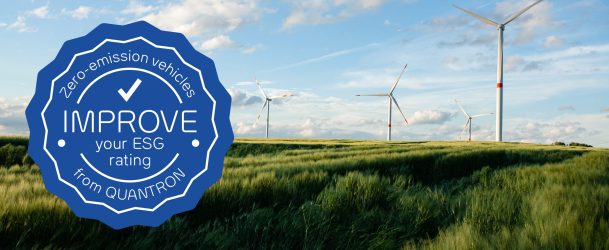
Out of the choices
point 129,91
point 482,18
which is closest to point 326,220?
point 129,91

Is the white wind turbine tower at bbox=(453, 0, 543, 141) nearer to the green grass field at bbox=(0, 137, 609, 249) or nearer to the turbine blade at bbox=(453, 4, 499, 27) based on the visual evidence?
the turbine blade at bbox=(453, 4, 499, 27)

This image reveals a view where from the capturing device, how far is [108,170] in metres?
4.32

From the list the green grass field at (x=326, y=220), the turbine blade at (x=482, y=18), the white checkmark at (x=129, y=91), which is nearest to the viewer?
the green grass field at (x=326, y=220)

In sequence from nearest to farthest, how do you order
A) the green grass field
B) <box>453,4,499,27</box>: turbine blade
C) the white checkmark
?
the green grass field → the white checkmark → <box>453,4,499,27</box>: turbine blade

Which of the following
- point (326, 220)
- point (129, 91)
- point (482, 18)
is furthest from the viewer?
point (482, 18)

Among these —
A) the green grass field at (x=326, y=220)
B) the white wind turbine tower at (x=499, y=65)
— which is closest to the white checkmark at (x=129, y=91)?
the green grass field at (x=326, y=220)

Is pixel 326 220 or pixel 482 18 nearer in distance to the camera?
pixel 326 220

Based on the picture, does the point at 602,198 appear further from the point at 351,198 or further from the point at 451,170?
the point at 451,170

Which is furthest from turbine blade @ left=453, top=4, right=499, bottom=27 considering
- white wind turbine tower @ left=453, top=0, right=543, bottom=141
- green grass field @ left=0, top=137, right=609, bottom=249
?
green grass field @ left=0, top=137, right=609, bottom=249

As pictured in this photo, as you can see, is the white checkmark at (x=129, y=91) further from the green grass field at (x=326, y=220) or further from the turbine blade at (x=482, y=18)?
the turbine blade at (x=482, y=18)

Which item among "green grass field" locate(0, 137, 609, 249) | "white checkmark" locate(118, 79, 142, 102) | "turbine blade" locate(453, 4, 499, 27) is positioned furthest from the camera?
"turbine blade" locate(453, 4, 499, 27)

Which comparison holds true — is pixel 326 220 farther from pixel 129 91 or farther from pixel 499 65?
pixel 499 65

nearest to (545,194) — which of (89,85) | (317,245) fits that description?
(317,245)

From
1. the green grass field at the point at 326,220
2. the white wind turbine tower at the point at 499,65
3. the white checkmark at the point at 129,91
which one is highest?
the white wind turbine tower at the point at 499,65
